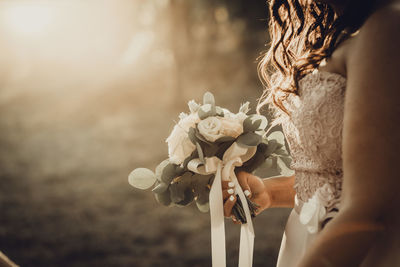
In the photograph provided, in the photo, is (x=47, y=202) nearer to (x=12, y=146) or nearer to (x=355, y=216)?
(x=12, y=146)

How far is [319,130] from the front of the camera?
49.5 inches

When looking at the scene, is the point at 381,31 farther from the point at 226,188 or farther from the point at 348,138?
the point at 226,188

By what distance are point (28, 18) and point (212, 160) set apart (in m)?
13.4

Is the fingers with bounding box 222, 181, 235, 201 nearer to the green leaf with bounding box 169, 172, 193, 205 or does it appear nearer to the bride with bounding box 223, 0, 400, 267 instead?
the bride with bounding box 223, 0, 400, 267

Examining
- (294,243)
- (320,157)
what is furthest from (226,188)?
(320,157)

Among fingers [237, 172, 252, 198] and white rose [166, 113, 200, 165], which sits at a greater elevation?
white rose [166, 113, 200, 165]

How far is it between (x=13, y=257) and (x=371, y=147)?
5464mm

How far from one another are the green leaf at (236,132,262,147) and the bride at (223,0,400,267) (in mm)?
120

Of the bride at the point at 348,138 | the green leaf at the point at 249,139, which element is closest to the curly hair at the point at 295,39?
the bride at the point at 348,138

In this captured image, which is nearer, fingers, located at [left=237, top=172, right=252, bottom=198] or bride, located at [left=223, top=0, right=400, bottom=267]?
bride, located at [left=223, top=0, right=400, bottom=267]

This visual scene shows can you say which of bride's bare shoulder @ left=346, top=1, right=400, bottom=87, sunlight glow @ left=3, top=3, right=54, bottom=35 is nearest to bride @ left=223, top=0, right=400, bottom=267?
bride's bare shoulder @ left=346, top=1, right=400, bottom=87

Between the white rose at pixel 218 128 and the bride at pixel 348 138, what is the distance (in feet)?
0.59

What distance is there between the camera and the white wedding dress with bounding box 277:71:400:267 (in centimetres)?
113

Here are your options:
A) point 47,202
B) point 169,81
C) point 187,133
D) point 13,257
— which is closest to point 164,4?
point 169,81
